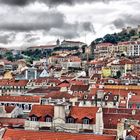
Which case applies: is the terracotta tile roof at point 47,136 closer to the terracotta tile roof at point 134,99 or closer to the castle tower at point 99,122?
the castle tower at point 99,122

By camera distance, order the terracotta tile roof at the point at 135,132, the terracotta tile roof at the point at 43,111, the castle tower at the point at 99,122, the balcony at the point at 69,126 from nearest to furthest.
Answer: the terracotta tile roof at the point at 135,132
the castle tower at the point at 99,122
the balcony at the point at 69,126
the terracotta tile roof at the point at 43,111

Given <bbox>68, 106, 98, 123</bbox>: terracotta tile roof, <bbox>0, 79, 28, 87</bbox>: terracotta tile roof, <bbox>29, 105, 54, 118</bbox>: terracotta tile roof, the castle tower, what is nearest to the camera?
the castle tower

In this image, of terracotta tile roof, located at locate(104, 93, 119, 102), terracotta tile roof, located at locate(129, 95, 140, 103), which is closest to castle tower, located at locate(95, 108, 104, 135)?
terracotta tile roof, located at locate(129, 95, 140, 103)

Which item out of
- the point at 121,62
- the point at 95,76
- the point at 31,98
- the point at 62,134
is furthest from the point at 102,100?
the point at 121,62

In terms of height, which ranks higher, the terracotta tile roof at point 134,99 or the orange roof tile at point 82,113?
the terracotta tile roof at point 134,99

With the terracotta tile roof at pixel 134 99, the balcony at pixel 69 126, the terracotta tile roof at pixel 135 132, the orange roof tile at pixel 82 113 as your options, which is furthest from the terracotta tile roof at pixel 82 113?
the terracotta tile roof at pixel 134 99

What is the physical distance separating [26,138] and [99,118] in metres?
11.3

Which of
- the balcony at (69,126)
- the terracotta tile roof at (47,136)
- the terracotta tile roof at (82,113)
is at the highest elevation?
the terracotta tile roof at (82,113)

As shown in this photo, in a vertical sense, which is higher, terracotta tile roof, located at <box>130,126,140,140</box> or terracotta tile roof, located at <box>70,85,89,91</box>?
terracotta tile roof, located at <box>70,85,89,91</box>

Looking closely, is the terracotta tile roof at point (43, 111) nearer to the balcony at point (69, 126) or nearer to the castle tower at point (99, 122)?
the balcony at point (69, 126)

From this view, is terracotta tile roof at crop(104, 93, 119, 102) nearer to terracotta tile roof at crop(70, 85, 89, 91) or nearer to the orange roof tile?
terracotta tile roof at crop(70, 85, 89, 91)

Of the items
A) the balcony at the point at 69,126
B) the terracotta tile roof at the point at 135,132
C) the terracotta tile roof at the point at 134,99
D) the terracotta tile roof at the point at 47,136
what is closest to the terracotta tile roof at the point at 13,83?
the terracotta tile roof at the point at 134,99

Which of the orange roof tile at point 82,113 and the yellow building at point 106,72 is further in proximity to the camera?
the yellow building at point 106,72

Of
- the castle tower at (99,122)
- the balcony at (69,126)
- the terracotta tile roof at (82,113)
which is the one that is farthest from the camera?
the terracotta tile roof at (82,113)
